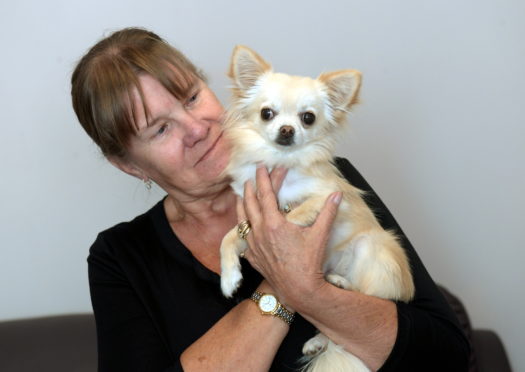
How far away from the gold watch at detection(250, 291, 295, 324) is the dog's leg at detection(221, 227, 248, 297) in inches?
4.4

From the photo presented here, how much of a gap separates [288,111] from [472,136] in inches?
45.7

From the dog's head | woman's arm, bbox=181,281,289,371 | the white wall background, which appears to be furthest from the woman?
the white wall background

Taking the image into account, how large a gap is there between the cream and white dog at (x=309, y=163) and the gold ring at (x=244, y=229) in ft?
0.13

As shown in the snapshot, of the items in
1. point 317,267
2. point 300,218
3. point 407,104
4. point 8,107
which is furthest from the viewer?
point 407,104

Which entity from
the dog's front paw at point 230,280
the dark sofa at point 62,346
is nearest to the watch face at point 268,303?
the dog's front paw at point 230,280

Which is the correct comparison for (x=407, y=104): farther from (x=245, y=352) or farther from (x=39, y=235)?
(x=39, y=235)

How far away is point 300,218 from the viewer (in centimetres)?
140

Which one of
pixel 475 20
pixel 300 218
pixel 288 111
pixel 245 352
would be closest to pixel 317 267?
pixel 300 218

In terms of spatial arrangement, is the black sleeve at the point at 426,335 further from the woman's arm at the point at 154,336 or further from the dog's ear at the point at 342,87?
the dog's ear at the point at 342,87

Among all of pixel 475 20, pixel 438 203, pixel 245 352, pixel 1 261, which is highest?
pixel 475 20

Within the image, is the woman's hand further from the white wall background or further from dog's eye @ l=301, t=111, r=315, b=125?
the white wall background

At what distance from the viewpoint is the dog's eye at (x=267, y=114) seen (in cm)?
157

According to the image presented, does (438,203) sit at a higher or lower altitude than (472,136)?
lower

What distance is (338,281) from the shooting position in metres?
1.44
